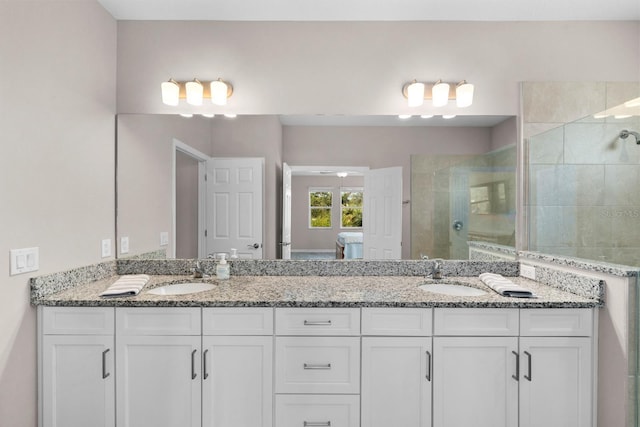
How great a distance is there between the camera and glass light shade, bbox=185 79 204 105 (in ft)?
6.79

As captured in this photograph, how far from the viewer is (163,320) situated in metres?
1.57

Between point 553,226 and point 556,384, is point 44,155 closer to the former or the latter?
point 556,384

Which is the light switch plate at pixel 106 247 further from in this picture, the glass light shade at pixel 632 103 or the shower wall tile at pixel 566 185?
the glass light shade at pixel 632 103

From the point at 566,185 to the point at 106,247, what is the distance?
2.90m

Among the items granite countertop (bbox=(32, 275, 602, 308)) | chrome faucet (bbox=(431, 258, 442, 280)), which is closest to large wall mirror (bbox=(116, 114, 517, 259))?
chrome faucet (bbox=(431, 258, 442, 280))

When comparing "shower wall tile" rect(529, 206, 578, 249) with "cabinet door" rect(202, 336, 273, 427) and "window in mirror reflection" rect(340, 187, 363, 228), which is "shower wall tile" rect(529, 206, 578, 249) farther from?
"cabinet door" rect(202, 336, 273, 427)

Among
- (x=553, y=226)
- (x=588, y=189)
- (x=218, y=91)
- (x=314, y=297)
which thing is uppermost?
(x=218, y=91)

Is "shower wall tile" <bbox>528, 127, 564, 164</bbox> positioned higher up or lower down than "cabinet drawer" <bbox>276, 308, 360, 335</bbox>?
higher up

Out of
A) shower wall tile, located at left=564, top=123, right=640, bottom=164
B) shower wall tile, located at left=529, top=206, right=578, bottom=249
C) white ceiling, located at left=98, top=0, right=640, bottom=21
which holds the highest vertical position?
white ceiling, located at left=98, top=0, right=640, bottom=21

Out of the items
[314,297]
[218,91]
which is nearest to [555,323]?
[314,297]

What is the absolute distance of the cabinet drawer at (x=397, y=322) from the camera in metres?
1.58

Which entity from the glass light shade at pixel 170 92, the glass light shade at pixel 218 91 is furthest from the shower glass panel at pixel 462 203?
the glass light shade at pixel 170 92

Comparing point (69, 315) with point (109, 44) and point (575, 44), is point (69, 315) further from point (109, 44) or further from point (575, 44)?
point (575, 44)

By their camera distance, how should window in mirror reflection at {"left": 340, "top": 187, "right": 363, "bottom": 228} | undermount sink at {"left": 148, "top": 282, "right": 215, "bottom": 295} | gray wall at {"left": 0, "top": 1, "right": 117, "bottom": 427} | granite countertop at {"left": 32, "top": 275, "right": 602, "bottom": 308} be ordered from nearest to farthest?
1. gray wall at {"left": 0, "top": 1, "right": 117, "bottom": 427}
2. granite countertop at {"left": 32, "top": 275, "right": 602, "bottom": 308}
3. undermount sink at {"left": 148, "top": 282, "right": 215, "bottom": 295}
4. window in mirror reflection at {"left": 340, "top": 187, "right": 363, "bottom": 228}
